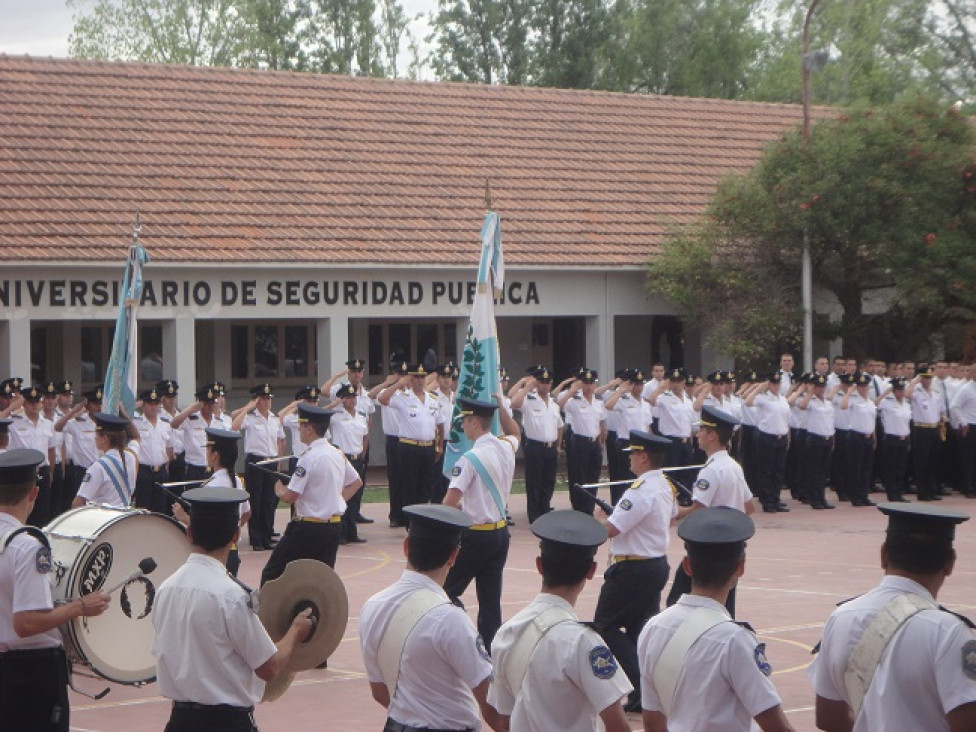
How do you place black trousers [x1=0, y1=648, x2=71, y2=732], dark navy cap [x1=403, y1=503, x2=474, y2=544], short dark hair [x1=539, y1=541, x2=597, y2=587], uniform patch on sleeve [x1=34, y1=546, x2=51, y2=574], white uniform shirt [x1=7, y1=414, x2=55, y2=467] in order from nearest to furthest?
short dark hair [x1=539, y1=541, x2=597, y2=587] < dark navy cap [x1=403, y1=503, x2=474, y2=544] < uniform patch on sleeve [x1=34, y1=546, x2=51, y2=574] < black trousers [x1=0, y1=648, x2=71, y2=732] < white uniform shirt [x1=7, y1=414, x2=55, y2=467]

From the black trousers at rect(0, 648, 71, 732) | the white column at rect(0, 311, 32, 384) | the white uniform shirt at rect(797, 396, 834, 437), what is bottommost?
the black trousers at rect(0, 648, 71, 732)

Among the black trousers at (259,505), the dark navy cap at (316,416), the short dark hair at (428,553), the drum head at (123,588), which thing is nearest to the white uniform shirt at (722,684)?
the short dark hair at (428,553)

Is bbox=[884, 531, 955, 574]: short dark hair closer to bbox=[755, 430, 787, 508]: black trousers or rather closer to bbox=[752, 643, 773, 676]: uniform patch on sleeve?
bbox=[752, 643, 773, 676]: uniform patch on sleeve

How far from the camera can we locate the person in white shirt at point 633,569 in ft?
32.4

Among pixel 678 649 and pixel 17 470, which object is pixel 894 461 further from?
pixel 678 649

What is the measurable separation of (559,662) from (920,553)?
130 cm

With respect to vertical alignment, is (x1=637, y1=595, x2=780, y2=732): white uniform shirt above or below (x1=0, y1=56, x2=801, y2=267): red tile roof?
below

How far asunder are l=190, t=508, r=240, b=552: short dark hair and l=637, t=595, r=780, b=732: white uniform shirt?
78.6 inches

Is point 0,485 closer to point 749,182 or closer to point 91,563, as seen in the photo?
point 91,563

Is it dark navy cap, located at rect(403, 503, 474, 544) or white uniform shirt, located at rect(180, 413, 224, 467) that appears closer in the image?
dark navy cap, located at rect(403, 503, 474, 544)

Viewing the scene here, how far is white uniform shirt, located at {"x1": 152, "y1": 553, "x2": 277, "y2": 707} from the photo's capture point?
6.23m

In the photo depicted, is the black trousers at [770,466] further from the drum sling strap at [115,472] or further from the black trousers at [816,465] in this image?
the drum sling strap at [115,472]

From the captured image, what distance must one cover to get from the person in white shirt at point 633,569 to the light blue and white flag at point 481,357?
297 cm

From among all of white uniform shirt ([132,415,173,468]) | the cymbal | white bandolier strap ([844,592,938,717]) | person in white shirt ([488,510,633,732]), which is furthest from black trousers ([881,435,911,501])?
white bandolier strap ([844,592,938,717])
